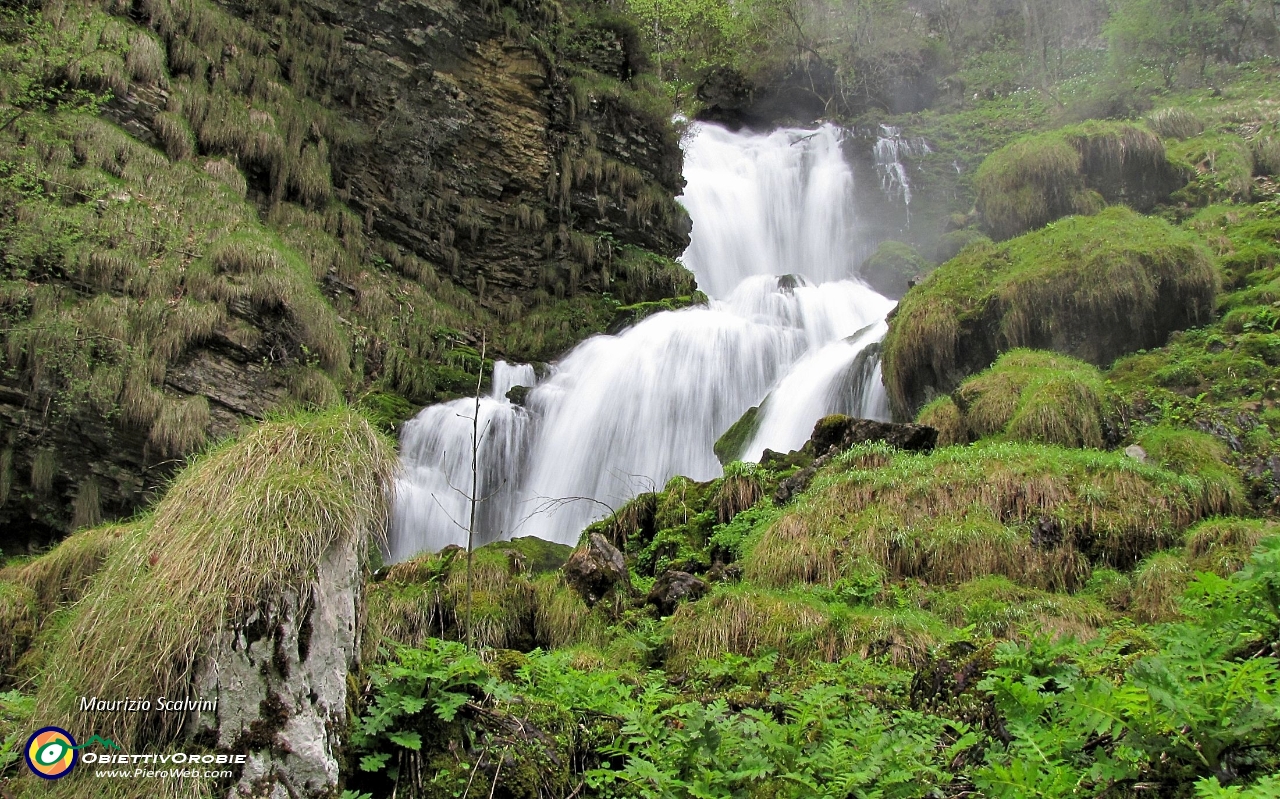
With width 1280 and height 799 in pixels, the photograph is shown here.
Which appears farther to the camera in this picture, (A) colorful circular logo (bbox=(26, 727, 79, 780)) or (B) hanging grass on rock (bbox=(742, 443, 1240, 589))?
(B) hanging grass on rock (bbox=(742, 443, 1240, 589))

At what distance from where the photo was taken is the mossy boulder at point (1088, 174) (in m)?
17.4

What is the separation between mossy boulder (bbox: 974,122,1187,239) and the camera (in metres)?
17.4

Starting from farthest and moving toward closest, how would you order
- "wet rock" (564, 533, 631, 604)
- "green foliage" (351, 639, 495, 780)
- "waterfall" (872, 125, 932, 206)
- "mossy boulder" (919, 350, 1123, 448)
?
"waterfall" (872, 125, 932, 206), "mossy boulder" (919, 350, 1123, 448), "wet rock" (564, 533, 631, 604), "green foliage" (351, 639, 495, 780)

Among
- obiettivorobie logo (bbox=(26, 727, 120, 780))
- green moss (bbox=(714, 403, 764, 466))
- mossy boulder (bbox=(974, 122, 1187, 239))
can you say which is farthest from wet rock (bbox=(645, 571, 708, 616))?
mossy boulder (bbox=(974, 122, 1187, 239))

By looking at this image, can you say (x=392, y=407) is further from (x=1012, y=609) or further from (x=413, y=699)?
(x=413, y=699)

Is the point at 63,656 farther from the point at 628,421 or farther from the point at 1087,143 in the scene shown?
the point at 1087,143

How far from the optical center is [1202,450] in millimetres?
8492

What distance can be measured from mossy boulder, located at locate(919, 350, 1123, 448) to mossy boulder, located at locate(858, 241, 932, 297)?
14590mm

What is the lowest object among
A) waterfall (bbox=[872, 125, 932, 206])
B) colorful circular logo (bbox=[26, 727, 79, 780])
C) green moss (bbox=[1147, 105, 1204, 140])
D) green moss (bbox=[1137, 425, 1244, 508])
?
colorful circular logo (bbox=[26, 727, 79, 780])

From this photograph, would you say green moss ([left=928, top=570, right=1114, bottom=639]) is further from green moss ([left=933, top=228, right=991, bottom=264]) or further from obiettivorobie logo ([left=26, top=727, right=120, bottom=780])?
green moss ([left=933, top=228, right=991, bottom=264])

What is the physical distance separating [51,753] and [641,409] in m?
13.4

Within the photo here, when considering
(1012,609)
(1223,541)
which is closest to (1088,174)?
(1223,541)

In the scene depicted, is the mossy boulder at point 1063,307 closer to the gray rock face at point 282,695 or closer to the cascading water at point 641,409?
the cascading water at point 641,409

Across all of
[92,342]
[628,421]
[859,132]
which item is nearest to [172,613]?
[92,342]
